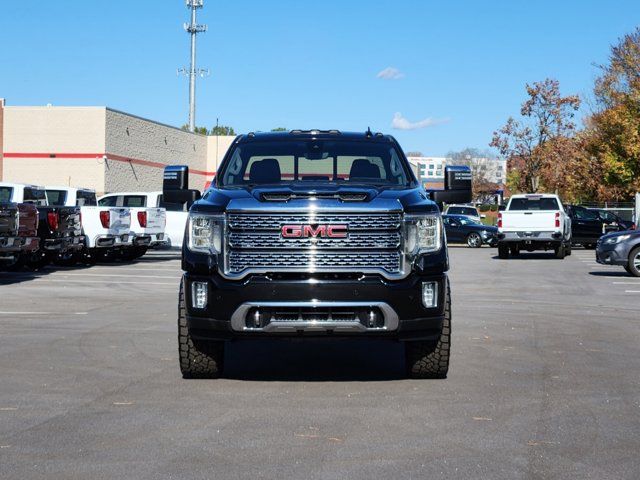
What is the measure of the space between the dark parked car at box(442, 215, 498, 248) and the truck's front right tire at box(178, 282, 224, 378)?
120 feet

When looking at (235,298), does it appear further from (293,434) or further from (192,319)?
(293,434)

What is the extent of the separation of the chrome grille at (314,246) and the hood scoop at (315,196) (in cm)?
14

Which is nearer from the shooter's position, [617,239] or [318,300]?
[318,300]

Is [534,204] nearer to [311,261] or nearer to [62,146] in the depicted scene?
[62,146]

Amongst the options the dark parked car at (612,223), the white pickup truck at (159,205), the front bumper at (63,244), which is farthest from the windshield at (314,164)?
the dark parked car at (612,223)

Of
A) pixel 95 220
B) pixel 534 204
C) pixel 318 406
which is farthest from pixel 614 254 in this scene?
pixel 318 406

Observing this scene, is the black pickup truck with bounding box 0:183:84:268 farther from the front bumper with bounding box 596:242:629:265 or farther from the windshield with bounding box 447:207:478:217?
the windshield with bounding box 447:207:478:217

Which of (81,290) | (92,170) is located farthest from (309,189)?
(92,170)

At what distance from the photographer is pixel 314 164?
981cm

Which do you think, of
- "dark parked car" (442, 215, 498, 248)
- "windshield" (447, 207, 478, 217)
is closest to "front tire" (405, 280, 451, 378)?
"dark parked car" (442, 215, 498, 248)

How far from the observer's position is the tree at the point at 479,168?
369 ft

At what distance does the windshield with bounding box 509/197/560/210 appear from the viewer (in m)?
32.9

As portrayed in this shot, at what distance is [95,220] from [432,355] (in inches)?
730

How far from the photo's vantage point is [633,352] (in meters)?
10.7
